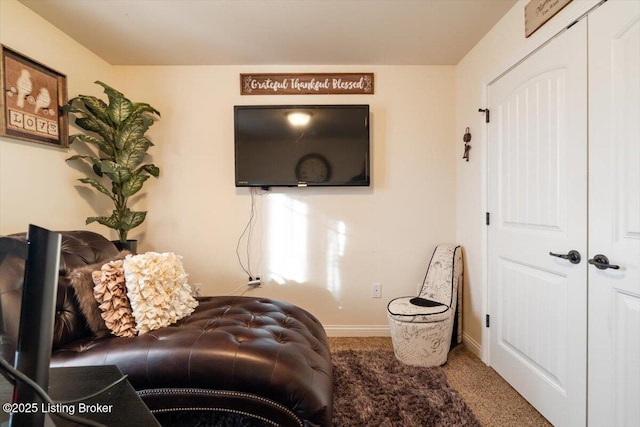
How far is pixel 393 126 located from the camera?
2.41 meters

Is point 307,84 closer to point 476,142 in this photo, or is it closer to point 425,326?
point 476,142

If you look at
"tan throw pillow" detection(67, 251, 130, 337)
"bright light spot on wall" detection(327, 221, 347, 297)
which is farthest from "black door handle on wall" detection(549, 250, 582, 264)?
"tan throw pillow" detection(67, 251, 130, 337)

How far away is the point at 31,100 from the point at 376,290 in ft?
9.26

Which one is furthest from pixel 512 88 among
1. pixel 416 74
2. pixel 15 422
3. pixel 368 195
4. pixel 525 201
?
pixel 15 422

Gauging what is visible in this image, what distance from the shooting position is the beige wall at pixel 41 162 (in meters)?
1.62

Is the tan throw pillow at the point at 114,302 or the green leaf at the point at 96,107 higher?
the green leaf at the point at 96,107

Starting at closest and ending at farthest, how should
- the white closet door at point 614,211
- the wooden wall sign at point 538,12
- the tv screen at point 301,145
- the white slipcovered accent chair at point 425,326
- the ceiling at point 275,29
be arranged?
the white closet door at point 614,211
the wooden wall sign at point 538,12
the ceiling at point 275,29
the white slipcovered accent chair at point 425,326
the tv screen at point 301,145

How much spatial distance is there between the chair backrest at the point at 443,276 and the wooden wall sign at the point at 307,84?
5.01ft

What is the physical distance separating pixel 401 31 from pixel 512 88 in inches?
33.1

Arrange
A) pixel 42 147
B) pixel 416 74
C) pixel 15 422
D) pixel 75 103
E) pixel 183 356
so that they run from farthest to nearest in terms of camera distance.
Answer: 1. pixel 416 74
2. pixel 75 103
3. pixel 42 147
4. pixel 183 356
5. pixel 15 422

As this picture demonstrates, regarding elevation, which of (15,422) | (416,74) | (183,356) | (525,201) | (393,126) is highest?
(416,74)

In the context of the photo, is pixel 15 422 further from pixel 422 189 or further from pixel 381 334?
Answer: pixel 422 189

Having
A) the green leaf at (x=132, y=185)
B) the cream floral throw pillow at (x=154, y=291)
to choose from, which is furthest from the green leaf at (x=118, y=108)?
the cream floral throw pillow at (x=154, y=291)

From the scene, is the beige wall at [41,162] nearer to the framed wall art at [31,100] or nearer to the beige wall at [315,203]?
Answer: the framed wall art at [31,100]
